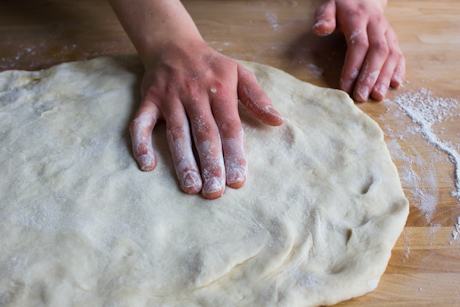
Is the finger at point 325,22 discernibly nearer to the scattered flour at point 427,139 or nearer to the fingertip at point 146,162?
the scattered flour at point 427,139

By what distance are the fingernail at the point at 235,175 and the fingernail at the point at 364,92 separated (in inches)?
33.7

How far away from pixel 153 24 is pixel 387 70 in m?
1.23

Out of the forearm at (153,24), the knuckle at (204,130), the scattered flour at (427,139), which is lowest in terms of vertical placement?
the scattered flour at (427,139)

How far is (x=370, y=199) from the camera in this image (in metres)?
1.29

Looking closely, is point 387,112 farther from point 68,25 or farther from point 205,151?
point 68,25

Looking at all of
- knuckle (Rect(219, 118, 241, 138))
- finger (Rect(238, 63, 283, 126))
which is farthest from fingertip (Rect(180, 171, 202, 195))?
finger (Rect(238, 63, 283, 126))

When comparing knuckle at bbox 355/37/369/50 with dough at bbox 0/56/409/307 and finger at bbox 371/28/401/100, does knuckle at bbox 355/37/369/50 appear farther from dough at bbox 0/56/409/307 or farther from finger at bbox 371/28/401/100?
dough at bbox 0/56/409/307

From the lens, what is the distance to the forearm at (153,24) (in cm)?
166

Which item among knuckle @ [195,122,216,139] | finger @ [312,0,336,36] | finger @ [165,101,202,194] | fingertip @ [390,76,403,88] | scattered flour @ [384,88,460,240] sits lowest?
scattered flour @ [384,88,460,240]

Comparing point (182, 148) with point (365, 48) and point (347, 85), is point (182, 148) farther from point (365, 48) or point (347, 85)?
point (365, 48)

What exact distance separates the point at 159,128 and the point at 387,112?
112cm

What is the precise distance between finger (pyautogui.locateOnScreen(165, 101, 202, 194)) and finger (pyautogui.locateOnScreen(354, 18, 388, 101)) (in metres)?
0.93

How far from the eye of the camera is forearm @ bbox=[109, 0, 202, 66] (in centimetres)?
166

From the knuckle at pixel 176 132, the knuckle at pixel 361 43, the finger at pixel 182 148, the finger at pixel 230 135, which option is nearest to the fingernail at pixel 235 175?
the finger at pixel 230 135
